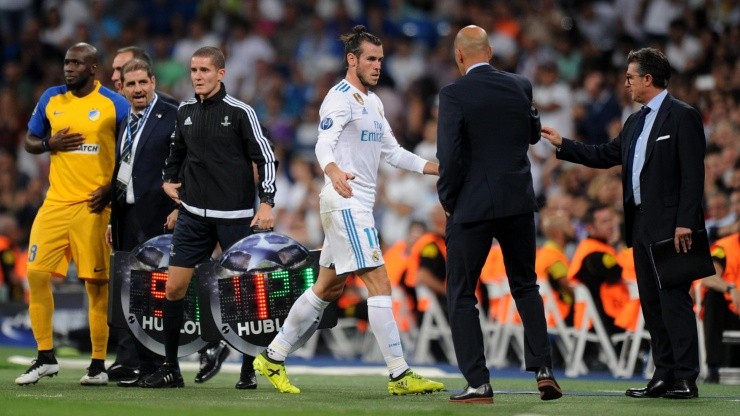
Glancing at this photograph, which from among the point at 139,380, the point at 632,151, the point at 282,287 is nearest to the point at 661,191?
the point at 632,151

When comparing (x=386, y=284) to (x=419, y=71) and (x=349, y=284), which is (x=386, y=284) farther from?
(x=419, y=71)

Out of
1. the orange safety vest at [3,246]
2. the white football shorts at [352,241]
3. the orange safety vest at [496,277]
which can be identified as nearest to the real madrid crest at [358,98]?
the white football shorts at [352,241]

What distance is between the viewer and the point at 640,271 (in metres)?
9.45

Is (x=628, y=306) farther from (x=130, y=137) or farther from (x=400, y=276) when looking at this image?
(x=130, y=137)

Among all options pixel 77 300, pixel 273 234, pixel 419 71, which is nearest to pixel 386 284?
pixel 273 234

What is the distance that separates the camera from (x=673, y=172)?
924 cm

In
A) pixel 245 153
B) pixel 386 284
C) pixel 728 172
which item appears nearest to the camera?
pixel 386 284

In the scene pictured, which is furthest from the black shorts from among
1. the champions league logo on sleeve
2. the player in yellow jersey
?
the champions league logo on sleeve

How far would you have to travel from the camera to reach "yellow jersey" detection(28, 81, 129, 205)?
1051cm

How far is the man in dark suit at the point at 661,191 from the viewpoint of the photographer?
913 centimetres

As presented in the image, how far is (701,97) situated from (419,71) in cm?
489

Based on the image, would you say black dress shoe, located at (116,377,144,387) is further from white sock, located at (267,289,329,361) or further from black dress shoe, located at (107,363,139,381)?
white sock, located at (267,289,329,361)

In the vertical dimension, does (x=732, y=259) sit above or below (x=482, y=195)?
below

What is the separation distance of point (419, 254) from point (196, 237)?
6.26 metres
